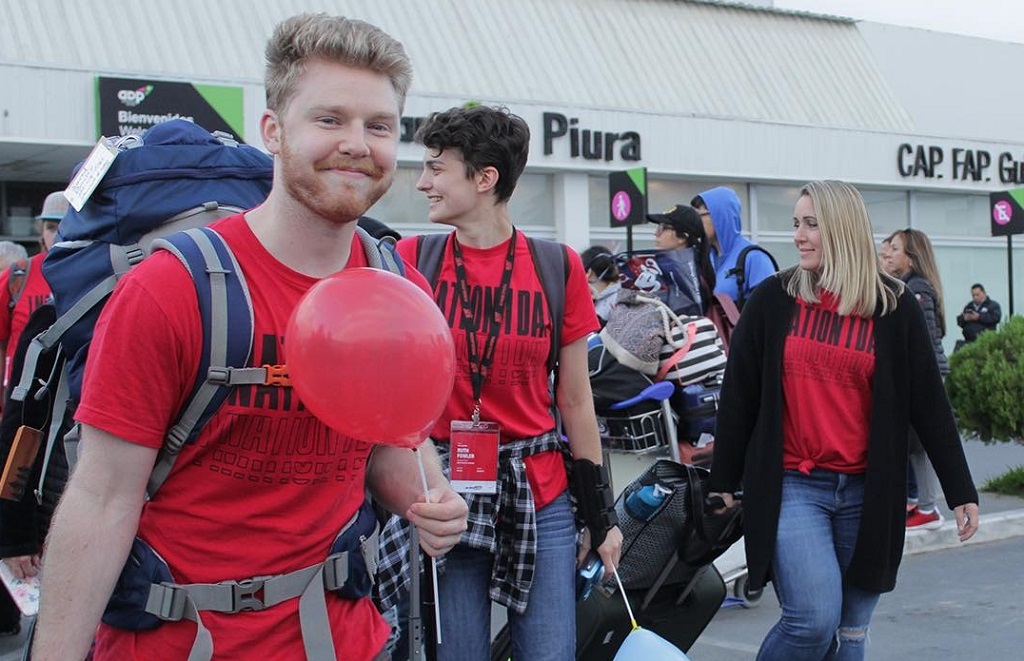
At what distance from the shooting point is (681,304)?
6730mm

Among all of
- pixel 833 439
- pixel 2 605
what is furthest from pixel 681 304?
pixel 2 605

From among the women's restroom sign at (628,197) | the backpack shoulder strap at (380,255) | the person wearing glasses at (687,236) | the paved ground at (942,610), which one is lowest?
the paved ground at (942,610)

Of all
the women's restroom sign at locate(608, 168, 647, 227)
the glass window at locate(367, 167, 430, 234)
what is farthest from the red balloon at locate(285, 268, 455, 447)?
the glass window at locate(367, 167, 430, 234)

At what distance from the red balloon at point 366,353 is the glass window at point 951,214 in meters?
24.8

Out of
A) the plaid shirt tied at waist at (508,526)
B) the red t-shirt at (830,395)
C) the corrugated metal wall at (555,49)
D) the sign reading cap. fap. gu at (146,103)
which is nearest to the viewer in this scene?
the plaid shirt tied at waist at (508,526)

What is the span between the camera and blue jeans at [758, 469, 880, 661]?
13.5 ft

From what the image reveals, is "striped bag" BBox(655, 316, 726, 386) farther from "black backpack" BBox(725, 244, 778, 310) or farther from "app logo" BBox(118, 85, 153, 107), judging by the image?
"app logo" BBox(118, 85, 153, 107)

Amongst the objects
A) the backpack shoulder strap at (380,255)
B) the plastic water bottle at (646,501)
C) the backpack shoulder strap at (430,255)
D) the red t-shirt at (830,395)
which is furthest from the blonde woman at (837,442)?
the backpack shoulder strap at (380,255)

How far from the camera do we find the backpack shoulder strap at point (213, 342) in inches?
79.4

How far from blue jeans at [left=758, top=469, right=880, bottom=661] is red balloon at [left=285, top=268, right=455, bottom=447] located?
2468 millimetres

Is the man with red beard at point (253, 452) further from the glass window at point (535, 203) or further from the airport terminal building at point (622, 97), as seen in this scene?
the glass window at point (535, 203)

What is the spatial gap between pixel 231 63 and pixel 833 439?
1564 centimetres

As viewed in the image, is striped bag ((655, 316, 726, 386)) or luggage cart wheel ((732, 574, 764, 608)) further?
luggage cart wheel ((732, 574, 764, 608))

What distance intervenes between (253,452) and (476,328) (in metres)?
1.61
